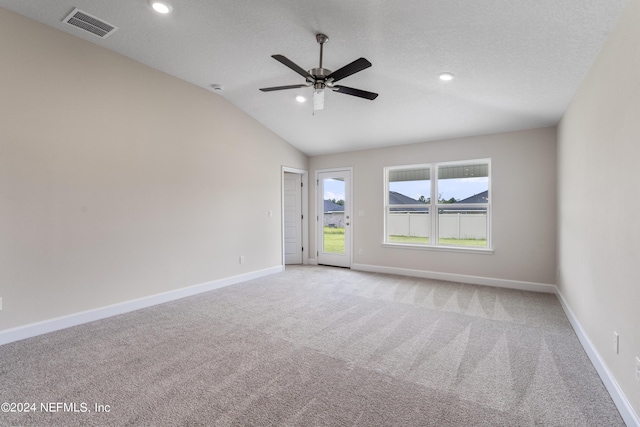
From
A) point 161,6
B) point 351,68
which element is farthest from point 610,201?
point 161,6

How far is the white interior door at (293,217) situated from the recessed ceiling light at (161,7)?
424 cm

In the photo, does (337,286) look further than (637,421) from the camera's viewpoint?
Yes

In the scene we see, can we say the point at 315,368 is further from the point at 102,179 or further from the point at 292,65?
the point at 102,179

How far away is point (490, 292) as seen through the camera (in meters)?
4.54

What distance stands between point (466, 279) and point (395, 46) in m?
3.93

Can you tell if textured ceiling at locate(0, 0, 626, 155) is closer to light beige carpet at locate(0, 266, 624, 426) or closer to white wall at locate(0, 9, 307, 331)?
white wall at locate(0, 9, 307, 331)

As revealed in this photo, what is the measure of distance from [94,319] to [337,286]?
3246 millimetres

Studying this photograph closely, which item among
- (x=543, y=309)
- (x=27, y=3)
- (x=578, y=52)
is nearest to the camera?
(x=578, y=52)

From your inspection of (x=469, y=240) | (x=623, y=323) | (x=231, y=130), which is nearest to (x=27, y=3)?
(x=231, y=130)

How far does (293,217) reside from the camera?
6.91m

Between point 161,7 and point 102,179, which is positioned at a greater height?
point 161,7

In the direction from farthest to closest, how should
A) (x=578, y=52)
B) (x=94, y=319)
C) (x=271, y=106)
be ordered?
(x=271, y=106) → (x=94, y=319) → (x=578, y=52)

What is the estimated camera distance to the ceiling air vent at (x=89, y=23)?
2.91 metres

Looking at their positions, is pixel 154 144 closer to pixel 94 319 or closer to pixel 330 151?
pixel 94 319
